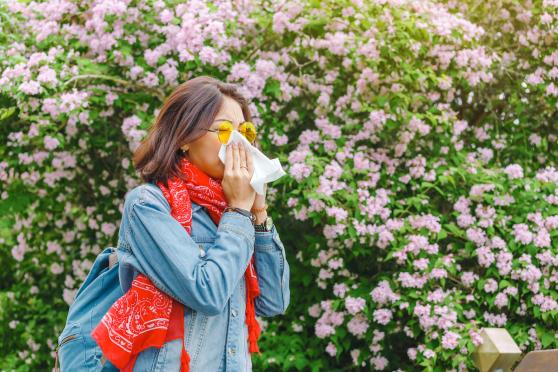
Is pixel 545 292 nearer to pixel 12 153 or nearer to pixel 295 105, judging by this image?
pixel 295 105

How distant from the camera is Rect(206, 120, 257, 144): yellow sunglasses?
1.92 meters

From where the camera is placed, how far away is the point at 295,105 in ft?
14.7

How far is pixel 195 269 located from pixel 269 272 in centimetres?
38

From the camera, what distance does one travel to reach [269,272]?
2.01 m

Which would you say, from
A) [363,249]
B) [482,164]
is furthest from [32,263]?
[482,164]

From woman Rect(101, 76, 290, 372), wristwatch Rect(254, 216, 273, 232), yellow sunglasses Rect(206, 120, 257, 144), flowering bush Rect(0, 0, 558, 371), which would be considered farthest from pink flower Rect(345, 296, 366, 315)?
yellow sunglasses Rect(206, 120, 257, 144)

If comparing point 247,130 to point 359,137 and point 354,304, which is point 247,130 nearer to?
point 354,304

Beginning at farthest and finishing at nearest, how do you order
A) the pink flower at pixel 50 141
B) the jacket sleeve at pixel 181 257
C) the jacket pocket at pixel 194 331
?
the pink flower at pixel 50 141 → the jacket pocket at pixel 194 331 → the jacket sleeve at pixel 181 257

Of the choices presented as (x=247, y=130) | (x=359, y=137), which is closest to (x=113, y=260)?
(x=247, y=130)

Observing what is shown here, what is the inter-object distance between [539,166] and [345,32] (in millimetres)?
1590

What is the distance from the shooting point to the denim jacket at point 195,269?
65.7 inches

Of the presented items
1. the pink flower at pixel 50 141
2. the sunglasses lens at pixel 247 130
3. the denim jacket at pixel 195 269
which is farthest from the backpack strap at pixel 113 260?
the pink flower at pixel 50 141

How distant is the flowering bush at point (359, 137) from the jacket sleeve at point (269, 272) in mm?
1663

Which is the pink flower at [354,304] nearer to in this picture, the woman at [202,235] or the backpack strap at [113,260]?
the woman at [202,235]
